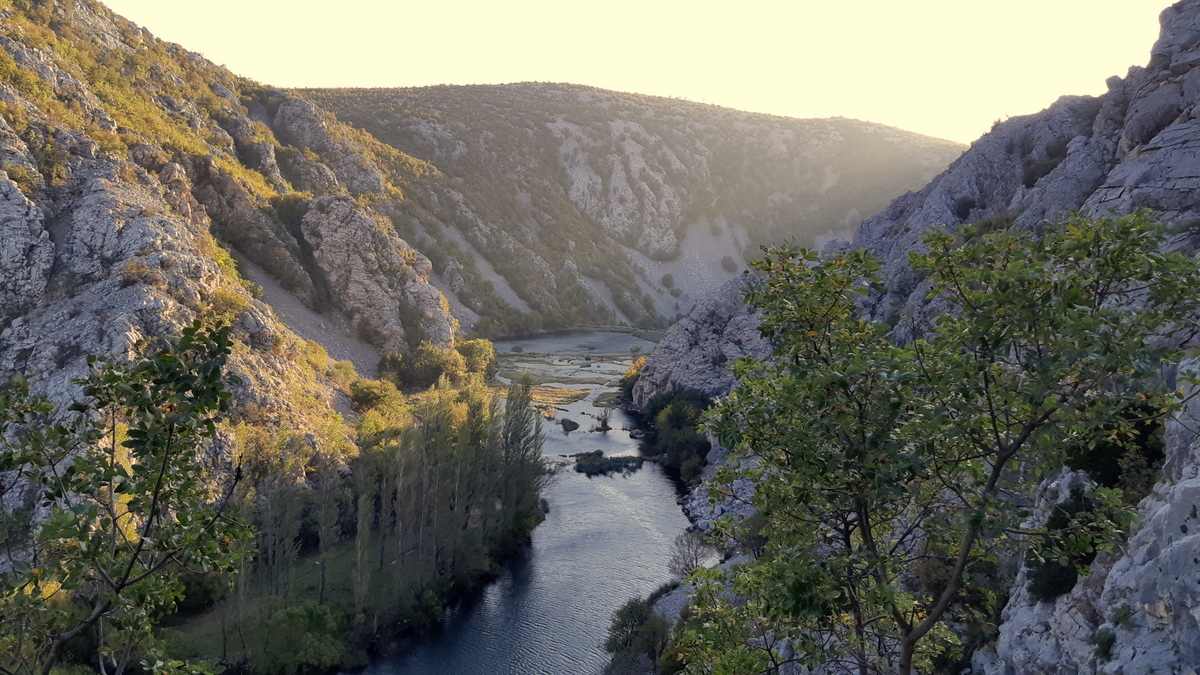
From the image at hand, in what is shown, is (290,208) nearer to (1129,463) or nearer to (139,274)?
(139,274)

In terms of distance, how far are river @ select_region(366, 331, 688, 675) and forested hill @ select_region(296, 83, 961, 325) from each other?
75.3 meters

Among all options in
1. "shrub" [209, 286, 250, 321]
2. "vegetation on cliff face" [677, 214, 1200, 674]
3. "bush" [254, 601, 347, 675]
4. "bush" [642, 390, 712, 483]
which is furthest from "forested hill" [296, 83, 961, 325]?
"vegetation on cliff face" [677, 214, 1200, 674]

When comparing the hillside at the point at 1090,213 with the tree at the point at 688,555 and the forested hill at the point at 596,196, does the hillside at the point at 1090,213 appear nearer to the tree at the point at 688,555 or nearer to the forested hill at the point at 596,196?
the tree at the point at 688,555

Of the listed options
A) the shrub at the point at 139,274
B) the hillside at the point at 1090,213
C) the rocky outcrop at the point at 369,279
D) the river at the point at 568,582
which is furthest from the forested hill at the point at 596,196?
the shrub at the point at 139,274

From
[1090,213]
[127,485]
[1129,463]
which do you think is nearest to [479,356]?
[1129,463]

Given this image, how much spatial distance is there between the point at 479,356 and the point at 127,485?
71.5 metres

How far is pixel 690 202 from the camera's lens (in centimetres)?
18312

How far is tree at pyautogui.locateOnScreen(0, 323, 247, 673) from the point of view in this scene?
19.2 feet

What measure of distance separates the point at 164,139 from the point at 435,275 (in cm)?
5648

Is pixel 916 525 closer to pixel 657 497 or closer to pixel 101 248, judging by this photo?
pixel 657 497

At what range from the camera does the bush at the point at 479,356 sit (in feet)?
248

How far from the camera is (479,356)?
76.9 m

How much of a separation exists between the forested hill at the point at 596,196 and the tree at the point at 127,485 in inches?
4573

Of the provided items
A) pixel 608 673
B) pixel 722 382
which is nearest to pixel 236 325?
pixel 608 673
